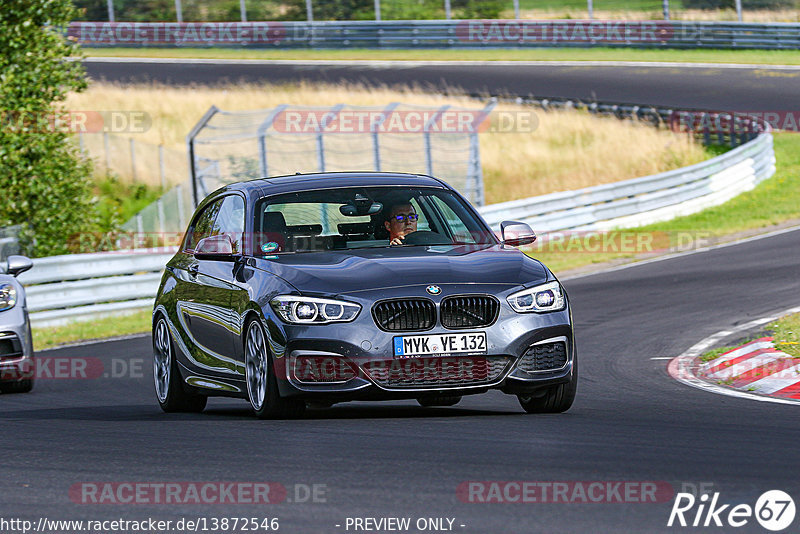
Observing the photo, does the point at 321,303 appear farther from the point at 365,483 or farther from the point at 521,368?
the point at 365,483

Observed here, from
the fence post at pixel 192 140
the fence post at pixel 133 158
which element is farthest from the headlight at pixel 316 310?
the fence post at pixel 133 158

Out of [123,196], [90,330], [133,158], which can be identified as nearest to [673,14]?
[133,158]


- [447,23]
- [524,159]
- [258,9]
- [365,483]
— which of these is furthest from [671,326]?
[258,9]

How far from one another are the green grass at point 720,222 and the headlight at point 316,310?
1384 cm

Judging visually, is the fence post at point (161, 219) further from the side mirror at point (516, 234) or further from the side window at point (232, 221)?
the side mirror at point (516, 234)

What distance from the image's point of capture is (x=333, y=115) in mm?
26172

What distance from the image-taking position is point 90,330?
1841 centimetres

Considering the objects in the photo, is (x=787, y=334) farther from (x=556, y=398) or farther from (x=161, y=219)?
(x=161, y=219)

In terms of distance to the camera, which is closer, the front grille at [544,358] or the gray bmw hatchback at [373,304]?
the gray bmw hatchback at [373,304]

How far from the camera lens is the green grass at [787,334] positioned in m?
11.2

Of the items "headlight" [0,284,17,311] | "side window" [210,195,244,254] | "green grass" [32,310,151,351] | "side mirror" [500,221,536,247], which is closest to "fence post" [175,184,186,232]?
"green grass" [32,310,151,351]

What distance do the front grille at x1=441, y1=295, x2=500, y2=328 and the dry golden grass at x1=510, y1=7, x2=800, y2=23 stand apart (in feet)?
131

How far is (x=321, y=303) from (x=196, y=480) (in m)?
1.85

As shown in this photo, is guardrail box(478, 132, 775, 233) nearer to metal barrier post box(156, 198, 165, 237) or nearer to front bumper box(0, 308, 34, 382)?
metal barrier post box(156, 198, 165, 237)
